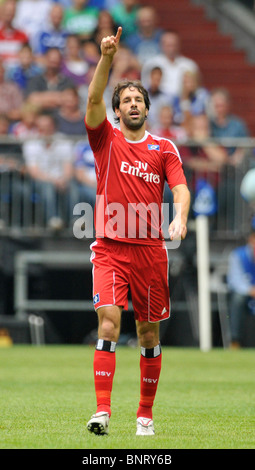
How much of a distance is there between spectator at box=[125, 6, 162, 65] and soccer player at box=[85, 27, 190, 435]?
12.8 meters

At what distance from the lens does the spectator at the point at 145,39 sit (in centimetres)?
2016

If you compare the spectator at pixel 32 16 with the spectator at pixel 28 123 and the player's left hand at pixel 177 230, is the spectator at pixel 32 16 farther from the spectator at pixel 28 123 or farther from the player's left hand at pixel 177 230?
the player's left hand at pixel 177 230

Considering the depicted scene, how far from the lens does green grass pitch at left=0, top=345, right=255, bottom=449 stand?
658cm

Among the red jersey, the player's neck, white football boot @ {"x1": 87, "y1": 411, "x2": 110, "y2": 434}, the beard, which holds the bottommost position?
white football boot @ {"x1": 87, "y1": 411, "x2": 110, "y2": 434}

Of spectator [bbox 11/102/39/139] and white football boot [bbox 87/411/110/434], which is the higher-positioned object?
spectator [bbox 11/102/39/139]

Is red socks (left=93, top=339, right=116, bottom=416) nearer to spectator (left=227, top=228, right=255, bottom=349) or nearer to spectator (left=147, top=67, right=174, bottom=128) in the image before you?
spectator (left=227, top=228, right=255, bottom=349)

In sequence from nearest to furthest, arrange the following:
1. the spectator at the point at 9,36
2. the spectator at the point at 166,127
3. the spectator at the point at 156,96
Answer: the spectator at the point at 166,127 → the spectator at the point at 156,96 → the spectator at the point at 9,36

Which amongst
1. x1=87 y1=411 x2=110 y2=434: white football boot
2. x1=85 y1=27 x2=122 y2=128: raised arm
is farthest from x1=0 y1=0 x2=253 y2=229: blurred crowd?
x1=87 y1=411 x2=110 y2=434: white football boot

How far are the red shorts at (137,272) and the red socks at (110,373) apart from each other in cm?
31

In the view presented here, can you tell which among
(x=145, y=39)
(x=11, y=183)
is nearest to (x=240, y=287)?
(x=11, y=183)

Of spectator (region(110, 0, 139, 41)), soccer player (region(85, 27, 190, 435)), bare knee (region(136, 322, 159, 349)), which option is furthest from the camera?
spectator (region(110, 0, 139, 41))

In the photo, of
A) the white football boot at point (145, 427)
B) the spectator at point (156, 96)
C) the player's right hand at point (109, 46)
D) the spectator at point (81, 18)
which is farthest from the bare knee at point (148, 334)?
the spectator at point (81, 18)

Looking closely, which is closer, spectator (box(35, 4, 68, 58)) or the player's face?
the player's face
